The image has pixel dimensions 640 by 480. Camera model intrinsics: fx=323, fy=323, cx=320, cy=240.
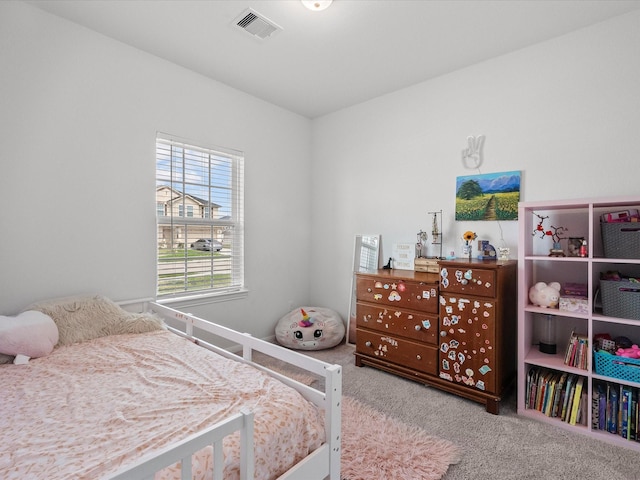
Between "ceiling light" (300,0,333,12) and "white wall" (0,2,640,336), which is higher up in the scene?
"ceiling light" (300,0,333,12)

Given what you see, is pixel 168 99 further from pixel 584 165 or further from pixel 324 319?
pixel 584 165

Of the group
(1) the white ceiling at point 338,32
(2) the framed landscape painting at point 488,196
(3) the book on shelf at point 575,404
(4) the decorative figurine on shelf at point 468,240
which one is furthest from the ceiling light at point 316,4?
(3) the book on shelf at point 575,404

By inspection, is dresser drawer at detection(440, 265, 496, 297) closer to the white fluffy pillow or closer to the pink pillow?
the white fluffy pillow

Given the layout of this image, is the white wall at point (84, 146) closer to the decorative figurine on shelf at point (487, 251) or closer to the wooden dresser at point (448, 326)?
the wooden dresser at point (448, 326)

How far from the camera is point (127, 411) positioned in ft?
4.09

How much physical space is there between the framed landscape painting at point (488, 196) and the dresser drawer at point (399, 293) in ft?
2.59

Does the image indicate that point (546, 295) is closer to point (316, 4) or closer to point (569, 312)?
point (569, 312)

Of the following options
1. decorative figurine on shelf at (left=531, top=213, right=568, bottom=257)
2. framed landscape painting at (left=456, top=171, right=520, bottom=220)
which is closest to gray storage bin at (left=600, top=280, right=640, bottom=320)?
decorative figurine on shelf at (left=531, top=213, right=568, bottom=257)

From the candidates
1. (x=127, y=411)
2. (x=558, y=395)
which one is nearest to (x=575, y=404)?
(x=558, y=395)

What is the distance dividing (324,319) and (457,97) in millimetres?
2498

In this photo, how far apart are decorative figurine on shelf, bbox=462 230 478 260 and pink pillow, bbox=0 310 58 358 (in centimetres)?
290

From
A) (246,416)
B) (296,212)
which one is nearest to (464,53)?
(296,212)

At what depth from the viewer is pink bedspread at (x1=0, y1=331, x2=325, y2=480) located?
1002mm

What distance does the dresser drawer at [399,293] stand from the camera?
2484 millimetres
